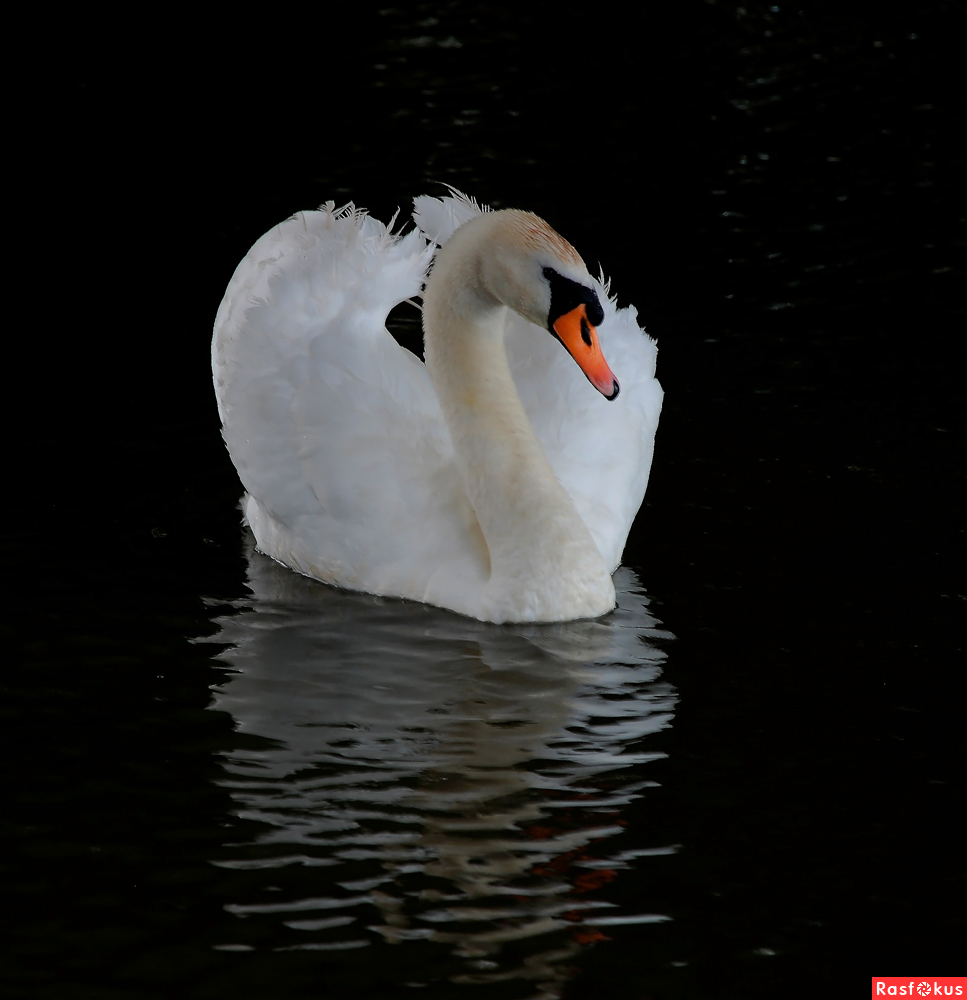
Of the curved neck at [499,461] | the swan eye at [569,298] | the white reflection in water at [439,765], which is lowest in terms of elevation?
the white reflection in water at [439,765]

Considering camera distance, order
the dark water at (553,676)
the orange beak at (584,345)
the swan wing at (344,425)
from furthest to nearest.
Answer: the swan wing at (344,425) → the orange beak at (584,345) → the dark water at (553,676)

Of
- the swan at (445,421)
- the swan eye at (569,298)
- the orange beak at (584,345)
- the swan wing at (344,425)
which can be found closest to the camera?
the orange beak at (584,345)

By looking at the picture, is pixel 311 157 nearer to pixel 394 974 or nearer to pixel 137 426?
pixel 137 426

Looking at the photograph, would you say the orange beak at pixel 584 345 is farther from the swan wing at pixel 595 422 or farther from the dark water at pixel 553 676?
the dark water at pixel 553 676

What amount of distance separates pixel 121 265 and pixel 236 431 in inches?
243

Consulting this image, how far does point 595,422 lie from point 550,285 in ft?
4.38

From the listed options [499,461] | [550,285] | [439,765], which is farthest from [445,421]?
[439,765]

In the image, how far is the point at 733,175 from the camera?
1628 centimetres

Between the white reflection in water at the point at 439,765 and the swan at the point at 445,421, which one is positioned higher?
the swan at the point at 445,421

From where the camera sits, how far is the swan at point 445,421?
806 centimetres

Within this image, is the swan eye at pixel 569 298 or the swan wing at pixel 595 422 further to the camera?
the swan wing at pixel 595 422

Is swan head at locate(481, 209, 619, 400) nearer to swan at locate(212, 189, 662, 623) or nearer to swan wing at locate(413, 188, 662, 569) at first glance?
swan at locate(212, 189, 662, 623)

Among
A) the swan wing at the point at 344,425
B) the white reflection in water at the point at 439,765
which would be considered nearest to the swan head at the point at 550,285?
the swan wing at the point at 344,425

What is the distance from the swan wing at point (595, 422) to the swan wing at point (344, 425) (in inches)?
21.1
